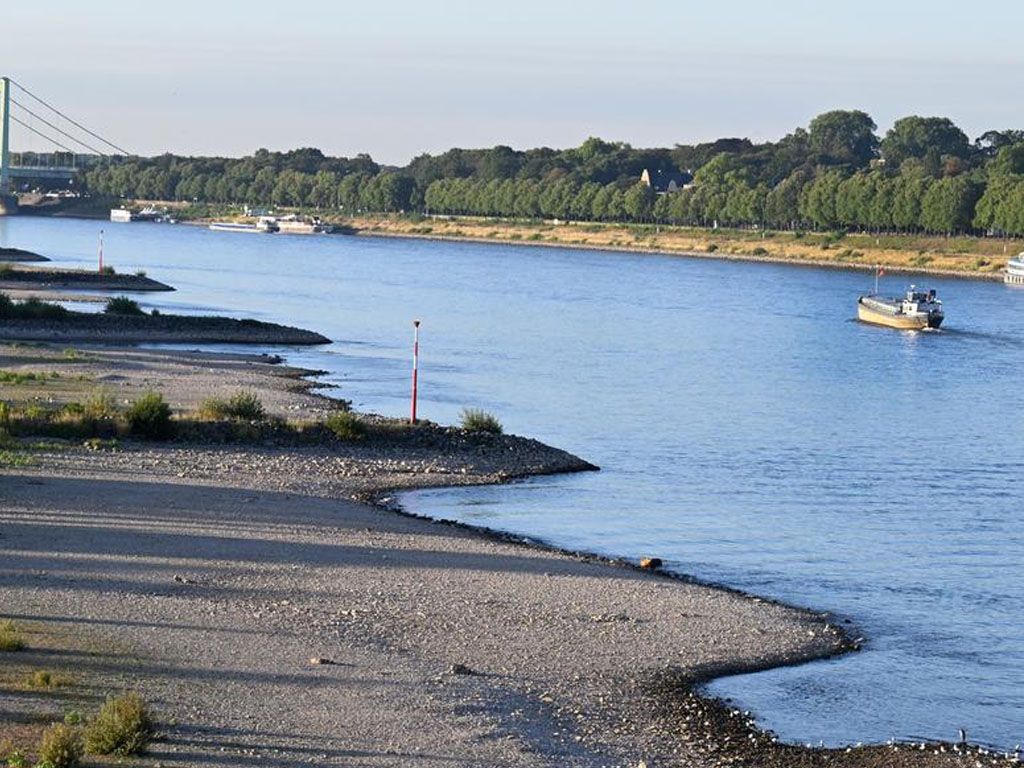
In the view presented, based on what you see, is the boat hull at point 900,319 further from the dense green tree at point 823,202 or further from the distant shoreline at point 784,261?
the dense green tree at point 823,202

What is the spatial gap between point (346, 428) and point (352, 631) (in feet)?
48.1

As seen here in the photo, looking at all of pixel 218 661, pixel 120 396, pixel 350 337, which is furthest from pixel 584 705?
pixel 350 337

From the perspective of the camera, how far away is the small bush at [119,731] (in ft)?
43.9

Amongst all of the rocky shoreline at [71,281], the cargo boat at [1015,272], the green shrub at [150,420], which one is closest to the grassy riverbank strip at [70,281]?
the rocky shoreline at [71,281]

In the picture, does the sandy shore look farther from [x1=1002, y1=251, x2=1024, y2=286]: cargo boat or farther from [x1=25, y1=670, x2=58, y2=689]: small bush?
[x1=1002, y1=251, x2=1024, y2=286]: cargo boat

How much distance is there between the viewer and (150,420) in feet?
104

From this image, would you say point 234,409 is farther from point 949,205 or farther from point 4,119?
point 4,119

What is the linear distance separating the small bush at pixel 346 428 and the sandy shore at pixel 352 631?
157 inches

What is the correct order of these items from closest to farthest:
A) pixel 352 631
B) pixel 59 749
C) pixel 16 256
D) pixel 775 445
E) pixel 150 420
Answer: pixel 59 749 < pixel 352 631 < pixel 150 420 < pixel 775 445 < pixel 16 256

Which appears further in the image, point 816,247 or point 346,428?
point 816,247

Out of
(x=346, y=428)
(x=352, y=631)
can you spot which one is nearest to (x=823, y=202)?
(x=346, y=428)

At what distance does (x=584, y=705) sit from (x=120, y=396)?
2231 centimetres

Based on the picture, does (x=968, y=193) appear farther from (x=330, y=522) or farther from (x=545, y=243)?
(x=330, y=522)

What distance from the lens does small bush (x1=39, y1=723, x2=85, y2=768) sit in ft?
41.8
